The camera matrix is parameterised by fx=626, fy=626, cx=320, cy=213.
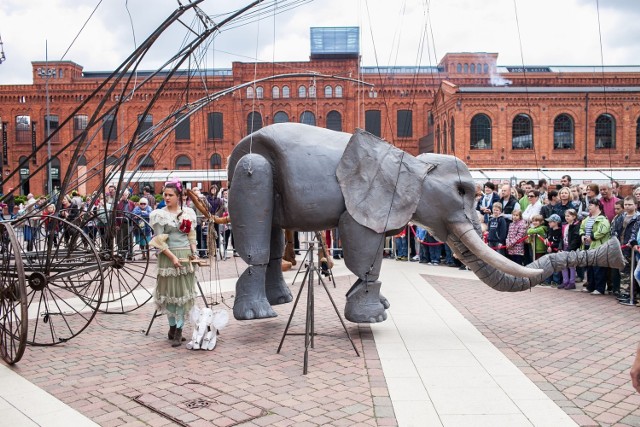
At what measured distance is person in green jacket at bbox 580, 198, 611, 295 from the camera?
30.8ft

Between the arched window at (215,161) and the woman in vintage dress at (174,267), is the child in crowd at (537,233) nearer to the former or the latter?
the arched window at (215,161)

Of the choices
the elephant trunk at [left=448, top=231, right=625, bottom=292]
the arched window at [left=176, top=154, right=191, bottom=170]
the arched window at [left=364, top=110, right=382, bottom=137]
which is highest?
the arched window at [left=364, top=110, right=382, bottom=137]

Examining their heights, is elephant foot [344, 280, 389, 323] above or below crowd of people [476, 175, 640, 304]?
below

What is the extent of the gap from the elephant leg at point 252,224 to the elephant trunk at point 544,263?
215 centimetres

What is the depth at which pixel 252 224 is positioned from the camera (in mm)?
6742

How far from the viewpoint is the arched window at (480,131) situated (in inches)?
1492

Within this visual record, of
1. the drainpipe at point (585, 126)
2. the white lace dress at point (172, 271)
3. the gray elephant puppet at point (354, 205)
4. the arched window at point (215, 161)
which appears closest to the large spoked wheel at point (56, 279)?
the white lace dress at point (172, 271)

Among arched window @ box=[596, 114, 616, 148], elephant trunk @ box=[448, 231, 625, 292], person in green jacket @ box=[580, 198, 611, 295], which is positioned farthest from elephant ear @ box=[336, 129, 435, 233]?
arched window @ box=[596, 114, 616, 148]

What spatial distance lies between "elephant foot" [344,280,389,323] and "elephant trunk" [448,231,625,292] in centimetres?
112

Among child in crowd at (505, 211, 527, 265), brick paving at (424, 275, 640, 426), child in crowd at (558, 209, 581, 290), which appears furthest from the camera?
child in crowd at (505, 211, 527, 265)

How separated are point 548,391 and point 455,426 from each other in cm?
115

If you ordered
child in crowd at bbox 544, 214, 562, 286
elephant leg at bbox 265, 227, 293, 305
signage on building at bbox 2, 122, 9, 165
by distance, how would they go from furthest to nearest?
1. signage on building at bbox 2, 122, 9, 165
2. child in crowd at bbox 544, 214, 562, 286
3. elephant leg at bbox 265, 227, 293, 305

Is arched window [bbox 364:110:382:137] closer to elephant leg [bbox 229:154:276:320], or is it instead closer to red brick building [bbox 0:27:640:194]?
red brick building [bbox 0:27:640:194]

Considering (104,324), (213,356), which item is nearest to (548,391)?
(213,356)
